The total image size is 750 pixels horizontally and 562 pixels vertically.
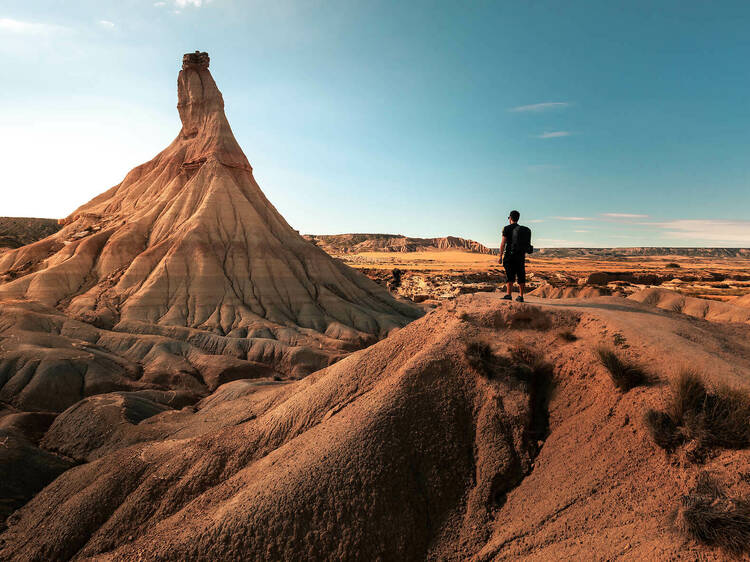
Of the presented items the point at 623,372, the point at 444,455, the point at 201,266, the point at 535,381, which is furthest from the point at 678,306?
the point at 201,266

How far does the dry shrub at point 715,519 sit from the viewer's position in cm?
348

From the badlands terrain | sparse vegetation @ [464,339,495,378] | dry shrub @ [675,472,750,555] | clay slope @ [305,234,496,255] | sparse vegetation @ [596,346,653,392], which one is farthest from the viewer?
clay slope @ [305,234,496,255]

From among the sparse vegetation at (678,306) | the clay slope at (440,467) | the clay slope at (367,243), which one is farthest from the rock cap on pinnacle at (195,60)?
the clay slope at (367,243)

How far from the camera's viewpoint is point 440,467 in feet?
19.9

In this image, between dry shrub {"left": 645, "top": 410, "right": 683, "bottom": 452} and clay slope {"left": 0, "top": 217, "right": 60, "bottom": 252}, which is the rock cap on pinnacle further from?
clay slope {"left": 0, "top": 217, "right": 60, "bottom": 252}

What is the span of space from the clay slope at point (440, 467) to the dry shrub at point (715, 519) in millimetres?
136

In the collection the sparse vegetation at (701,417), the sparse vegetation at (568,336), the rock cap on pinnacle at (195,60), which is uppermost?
the rock cap on pinnacle at (195,60)

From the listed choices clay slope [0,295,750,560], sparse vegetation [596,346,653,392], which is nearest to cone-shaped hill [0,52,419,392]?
clay slope [0,295,750,560]

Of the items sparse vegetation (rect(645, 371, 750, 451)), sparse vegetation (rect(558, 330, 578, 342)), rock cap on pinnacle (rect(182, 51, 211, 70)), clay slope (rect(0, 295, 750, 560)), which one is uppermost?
rock cap on pinnacle (rect(182, 51, 211, 70))

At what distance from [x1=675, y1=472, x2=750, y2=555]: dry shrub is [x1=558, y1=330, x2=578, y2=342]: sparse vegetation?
127 inches

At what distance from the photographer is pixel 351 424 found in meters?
6.75

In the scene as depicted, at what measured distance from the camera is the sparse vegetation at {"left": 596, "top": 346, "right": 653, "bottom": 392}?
18.7 ft

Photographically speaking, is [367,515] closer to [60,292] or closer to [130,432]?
[130,432]

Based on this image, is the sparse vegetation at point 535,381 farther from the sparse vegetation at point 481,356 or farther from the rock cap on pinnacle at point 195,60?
the rock cap on pinnacle at point 195,60
